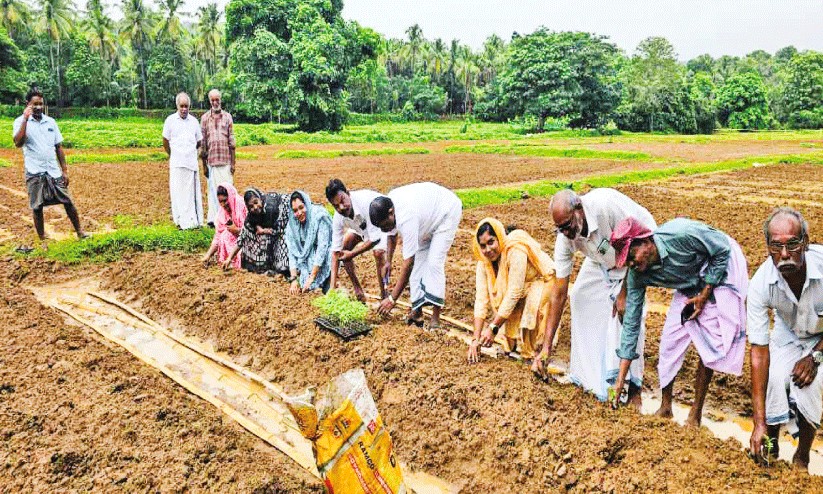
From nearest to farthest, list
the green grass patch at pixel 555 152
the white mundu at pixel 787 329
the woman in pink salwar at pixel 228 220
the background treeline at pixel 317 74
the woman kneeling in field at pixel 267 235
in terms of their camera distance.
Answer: the white mundu at pixel 787 329 < the woman kneeling in field at pixel 267 235 < the woman in pink salwar at pixel 228 220 < the green grass patch at pixel 555 152 < the background treeline at pixel 317 74

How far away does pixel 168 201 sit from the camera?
11.7 metres

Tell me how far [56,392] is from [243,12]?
3151 centimetres

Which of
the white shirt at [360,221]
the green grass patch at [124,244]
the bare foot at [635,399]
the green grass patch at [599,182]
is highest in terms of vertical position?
the white shirt at [360,221]

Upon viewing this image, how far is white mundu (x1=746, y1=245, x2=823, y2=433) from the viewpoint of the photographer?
2629 millimetres

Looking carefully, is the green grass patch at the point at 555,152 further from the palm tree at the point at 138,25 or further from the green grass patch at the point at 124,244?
the palm tree at the point at 138,25

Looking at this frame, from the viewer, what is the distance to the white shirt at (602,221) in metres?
3.41

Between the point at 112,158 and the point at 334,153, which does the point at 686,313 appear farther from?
the point at 334,153

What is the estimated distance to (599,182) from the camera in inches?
612

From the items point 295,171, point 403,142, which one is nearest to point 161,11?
point 403,142

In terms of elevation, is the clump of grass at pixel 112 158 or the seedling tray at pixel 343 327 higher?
the clump of grass at pixel 112 158

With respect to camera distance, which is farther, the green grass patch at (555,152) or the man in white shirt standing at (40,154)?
the green grass patch at (555,152)

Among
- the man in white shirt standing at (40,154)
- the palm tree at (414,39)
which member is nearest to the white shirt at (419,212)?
the man in white shirt standing at (40,154)

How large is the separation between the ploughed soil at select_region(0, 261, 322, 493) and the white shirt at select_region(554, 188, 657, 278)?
218 centimetres

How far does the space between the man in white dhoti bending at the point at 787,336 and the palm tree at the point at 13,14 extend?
166 ft
